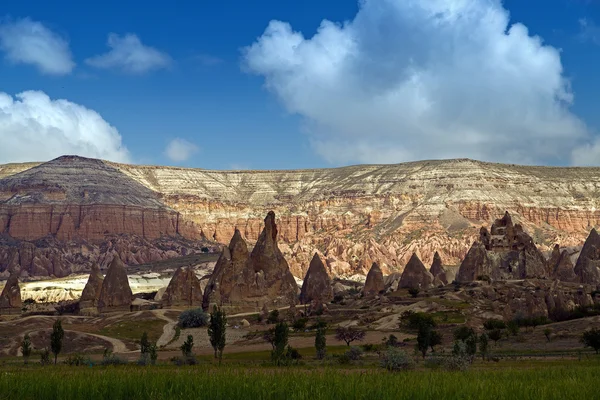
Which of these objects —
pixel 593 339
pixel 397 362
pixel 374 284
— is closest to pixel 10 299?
pixel 374 284

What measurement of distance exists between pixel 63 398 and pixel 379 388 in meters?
10.3

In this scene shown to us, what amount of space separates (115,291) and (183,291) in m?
10.6

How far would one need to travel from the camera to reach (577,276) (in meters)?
123

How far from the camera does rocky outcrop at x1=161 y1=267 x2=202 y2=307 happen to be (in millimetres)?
123375

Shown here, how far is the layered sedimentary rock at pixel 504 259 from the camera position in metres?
118

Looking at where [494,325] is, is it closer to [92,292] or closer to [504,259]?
[504,259]

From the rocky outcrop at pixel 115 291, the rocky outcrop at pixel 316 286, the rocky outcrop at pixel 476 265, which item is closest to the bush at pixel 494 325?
the rocky outcrop at pixel 476 265

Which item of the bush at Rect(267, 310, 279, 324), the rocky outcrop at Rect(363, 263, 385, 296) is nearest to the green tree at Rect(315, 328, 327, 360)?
the bush at Rect(267, 310, 279, 324)

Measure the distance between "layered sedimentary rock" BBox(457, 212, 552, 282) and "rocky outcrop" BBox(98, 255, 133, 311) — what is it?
50.0 meters

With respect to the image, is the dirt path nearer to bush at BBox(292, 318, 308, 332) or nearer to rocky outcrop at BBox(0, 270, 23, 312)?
bush at BBox(292, 318, 308, 332)

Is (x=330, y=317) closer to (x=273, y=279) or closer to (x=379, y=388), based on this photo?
(x=273, y=279)

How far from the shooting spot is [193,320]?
10238cm

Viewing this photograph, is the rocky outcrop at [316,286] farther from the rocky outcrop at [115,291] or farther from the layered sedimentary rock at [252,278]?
the rocky outcrop at [115,291]

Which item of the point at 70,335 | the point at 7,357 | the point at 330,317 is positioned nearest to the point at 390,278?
the point at 330,317
